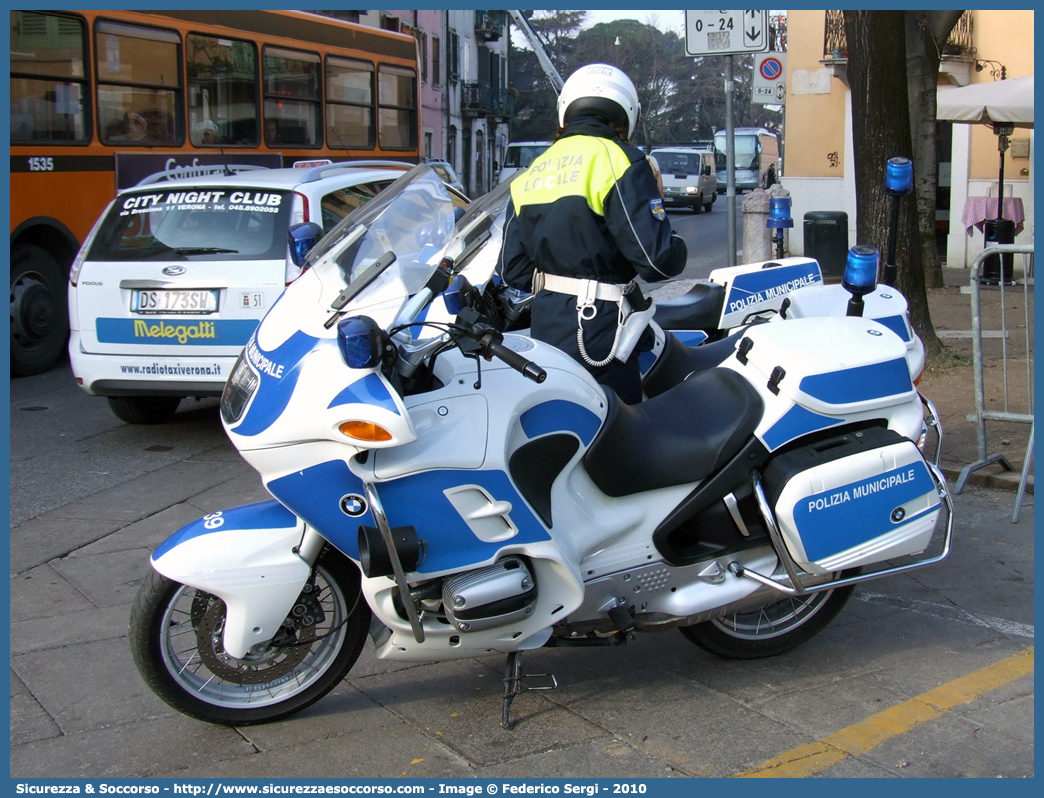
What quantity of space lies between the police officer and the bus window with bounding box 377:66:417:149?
11.1m

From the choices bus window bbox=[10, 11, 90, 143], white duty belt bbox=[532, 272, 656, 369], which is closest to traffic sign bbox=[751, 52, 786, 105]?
bus window bbox=[10, 11, 90, 143]

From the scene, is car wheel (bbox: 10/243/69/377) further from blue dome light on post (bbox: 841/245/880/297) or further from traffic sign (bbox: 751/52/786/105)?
traffic sign (bbox: 751/52/786/105)

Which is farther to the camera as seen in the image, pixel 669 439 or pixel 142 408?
pixel 142 408

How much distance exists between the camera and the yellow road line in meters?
3.28

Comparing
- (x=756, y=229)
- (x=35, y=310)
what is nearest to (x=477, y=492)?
(x=35, y=310)

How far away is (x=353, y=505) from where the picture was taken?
3188mm

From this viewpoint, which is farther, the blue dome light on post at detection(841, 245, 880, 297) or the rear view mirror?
the blue dome light on post at detection(841, 245, 880, 297)

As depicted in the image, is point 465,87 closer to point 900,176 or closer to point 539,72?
point 539,72

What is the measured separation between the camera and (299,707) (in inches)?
140

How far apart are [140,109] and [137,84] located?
0.23 metres

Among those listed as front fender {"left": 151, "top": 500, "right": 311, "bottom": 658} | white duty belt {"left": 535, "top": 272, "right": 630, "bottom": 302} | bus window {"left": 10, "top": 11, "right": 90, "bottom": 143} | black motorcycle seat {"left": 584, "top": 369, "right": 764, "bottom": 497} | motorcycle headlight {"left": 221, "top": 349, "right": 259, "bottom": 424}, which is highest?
bus window {"left": 10, "top": 11, "right": 90, "bottom": 143}

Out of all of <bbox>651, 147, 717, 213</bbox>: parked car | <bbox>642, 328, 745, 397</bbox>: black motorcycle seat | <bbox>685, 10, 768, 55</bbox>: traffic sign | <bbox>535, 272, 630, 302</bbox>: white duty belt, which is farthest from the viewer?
<bbox>651, 147, 717, 213</bbox>: parked car

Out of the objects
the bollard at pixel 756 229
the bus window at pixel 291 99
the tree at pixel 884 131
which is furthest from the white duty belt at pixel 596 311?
the bus window at pixel 291 99
